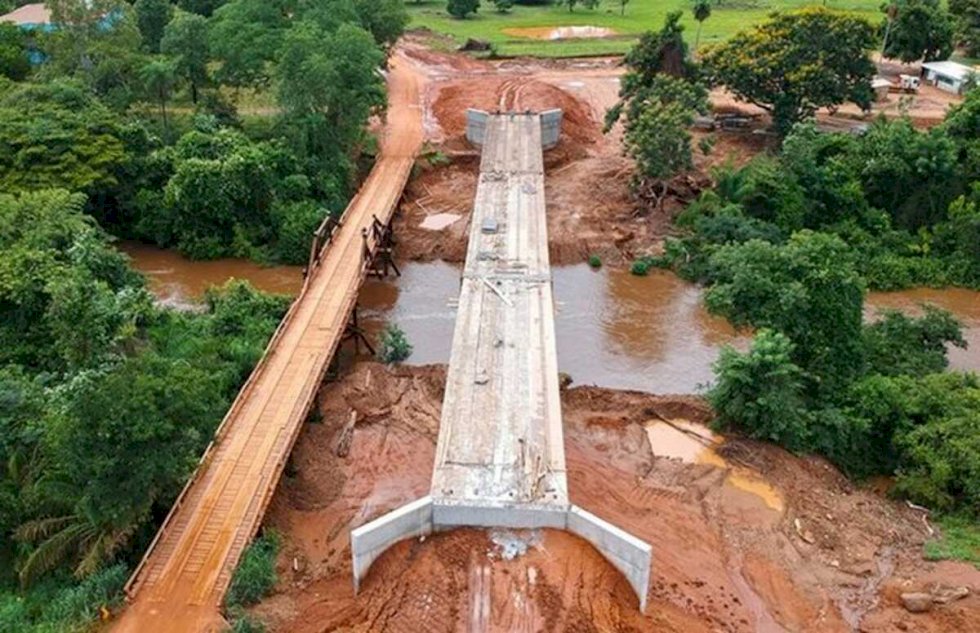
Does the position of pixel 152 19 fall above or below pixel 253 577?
above

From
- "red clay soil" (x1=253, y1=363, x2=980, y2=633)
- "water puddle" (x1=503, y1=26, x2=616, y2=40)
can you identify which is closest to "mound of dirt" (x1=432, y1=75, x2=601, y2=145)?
"water puddle" (x1=503, y1=26, x2=616, y2=40)

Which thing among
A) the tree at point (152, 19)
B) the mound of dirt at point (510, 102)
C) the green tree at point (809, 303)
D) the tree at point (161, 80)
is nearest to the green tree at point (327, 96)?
the tree at point (161, 80)

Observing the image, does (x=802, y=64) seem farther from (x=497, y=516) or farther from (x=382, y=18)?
(x=497, y=516)

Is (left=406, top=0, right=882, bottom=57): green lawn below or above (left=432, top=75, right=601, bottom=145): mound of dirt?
above

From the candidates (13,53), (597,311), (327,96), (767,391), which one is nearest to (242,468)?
(767,391)

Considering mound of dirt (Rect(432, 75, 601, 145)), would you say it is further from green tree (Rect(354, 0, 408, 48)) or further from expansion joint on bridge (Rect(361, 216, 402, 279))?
expansion joint on bridge (Rect(361, 216, 402, 279))

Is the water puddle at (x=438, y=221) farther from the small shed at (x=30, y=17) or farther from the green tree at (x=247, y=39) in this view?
the small shed at (x=30, y=17)

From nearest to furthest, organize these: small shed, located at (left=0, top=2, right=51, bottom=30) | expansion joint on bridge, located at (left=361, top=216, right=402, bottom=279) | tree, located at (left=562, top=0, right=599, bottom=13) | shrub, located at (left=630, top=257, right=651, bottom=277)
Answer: expansion joint on bridge, located at (left=361, top=216, right=402, bottom=279), shrub, located at (left=630, top=257, right=651, bottom=277), small shed, located at (left=0, top=2, right=51, bottom=30), tree, located at (left=562, top=0, right=599, bottom=13)
